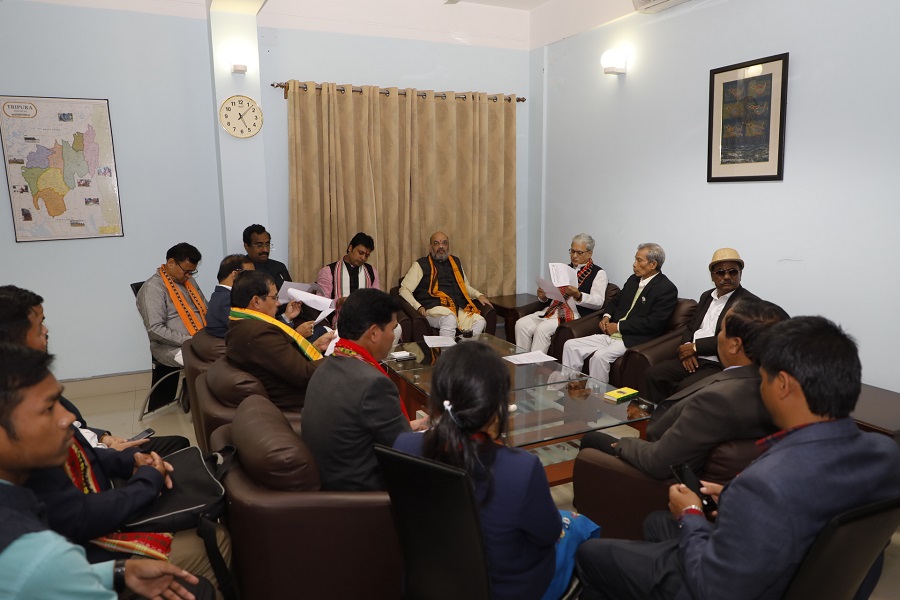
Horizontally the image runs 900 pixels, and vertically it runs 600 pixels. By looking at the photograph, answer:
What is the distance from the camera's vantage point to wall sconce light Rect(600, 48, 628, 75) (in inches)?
211

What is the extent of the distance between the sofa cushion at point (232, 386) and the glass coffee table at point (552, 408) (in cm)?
99

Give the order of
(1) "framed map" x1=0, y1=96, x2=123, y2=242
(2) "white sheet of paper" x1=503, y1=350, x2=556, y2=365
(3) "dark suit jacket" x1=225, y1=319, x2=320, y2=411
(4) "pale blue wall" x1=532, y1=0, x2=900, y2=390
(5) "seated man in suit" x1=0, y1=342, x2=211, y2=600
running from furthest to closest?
1. (1) "framed map" x1=0, y1=96, x2=123, y2=242
2. (2) "white sheet of paper" x1=503, y1=350, x2=556, y2=365
3. (4) "pale blue wall" x1=532, y1=0, x2=900, y2=390
4. (3) "dark suit jacket" x1=225, y1=319, x2=320, y2=411
5. (5) "seated man in suit" x1=0, y1=342, x2=211, y2=600

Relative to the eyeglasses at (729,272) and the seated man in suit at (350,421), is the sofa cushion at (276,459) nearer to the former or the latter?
the seated man in suit at (350,421)

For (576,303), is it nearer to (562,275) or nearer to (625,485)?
(562,275)

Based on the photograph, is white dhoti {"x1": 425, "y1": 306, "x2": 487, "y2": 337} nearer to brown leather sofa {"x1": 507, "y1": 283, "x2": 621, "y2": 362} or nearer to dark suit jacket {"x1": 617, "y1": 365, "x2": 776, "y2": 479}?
brown leather sofa {"x1": 507, "y1": 283, "x2": 621, "y2": 362}

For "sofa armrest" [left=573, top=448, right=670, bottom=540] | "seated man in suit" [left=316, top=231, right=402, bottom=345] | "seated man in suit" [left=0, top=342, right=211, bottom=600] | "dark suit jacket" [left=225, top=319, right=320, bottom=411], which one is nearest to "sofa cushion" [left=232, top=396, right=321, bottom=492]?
"seated man in suit" [left=0, top=342, right=211, bottom=600]

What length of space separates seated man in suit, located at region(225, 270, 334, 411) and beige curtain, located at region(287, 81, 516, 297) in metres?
2.50

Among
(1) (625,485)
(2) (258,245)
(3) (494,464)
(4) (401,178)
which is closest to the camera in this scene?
(3) (494,464)

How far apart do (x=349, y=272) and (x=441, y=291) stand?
93 centimetres

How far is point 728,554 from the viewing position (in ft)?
4.76

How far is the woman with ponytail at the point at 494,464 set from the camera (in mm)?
1574

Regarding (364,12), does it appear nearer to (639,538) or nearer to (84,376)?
(84,376)

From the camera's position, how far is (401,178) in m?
6.14

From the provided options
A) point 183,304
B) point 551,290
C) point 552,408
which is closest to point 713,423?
point 552,408
